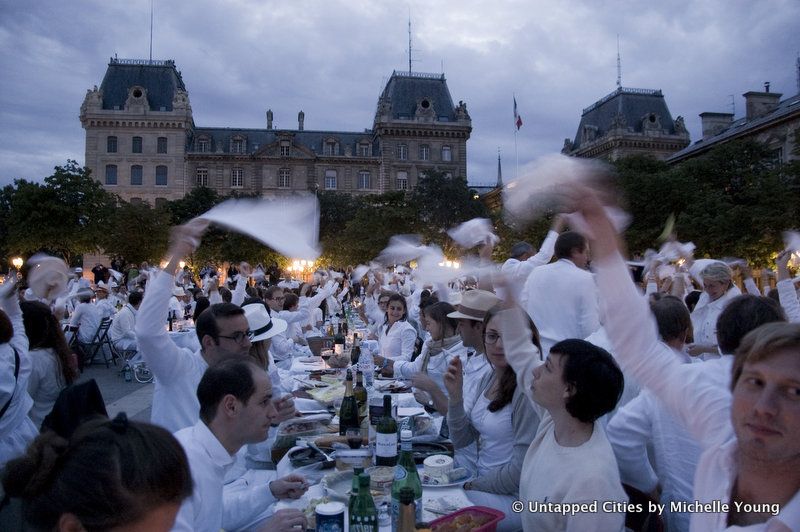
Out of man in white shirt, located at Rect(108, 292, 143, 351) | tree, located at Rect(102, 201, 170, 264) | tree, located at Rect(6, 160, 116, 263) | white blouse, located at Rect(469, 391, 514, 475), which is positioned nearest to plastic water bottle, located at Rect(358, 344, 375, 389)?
white blouse, located at Rect(469, 391, 514, 475)

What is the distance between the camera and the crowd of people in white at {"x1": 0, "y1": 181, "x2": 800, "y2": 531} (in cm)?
153

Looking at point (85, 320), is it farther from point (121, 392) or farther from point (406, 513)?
point (406, 513)

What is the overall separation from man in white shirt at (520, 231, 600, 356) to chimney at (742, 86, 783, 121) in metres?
43.2

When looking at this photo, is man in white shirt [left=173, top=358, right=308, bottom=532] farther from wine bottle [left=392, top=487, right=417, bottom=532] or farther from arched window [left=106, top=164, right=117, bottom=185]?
arched window [left=106, top=164, right=117, bottom=185]

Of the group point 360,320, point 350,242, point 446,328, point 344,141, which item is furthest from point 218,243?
point 446,328

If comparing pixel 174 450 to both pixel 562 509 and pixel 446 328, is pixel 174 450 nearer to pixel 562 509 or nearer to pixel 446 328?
pixel 562 509

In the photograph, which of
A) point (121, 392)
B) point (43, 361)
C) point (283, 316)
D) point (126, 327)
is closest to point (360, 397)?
point (43, 361)

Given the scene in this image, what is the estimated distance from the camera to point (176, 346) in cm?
380

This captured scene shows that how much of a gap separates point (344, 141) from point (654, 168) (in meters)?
43.3

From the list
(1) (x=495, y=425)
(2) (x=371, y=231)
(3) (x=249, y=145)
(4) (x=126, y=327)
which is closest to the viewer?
(1) (x=495, y=425)

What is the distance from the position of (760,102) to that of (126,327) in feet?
147

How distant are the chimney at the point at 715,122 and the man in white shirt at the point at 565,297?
156 ft

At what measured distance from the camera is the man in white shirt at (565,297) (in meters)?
5.17

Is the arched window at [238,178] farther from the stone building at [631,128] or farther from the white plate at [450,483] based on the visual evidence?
the white plate at [450,483]
